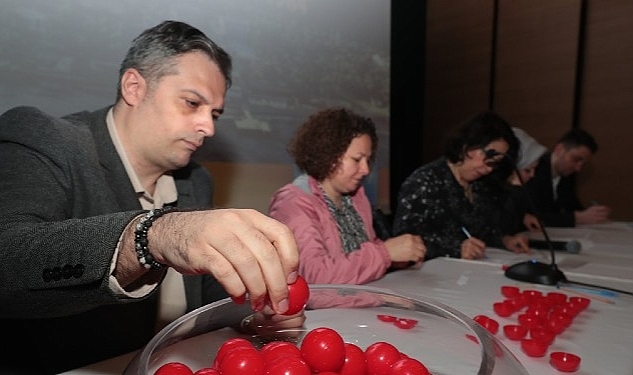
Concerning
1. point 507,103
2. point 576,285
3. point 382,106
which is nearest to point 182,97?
point 576,285

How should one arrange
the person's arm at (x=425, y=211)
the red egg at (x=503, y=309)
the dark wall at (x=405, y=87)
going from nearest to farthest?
the red egg at (x=503, y=309)
the person's arm at (x=425, y=211)
the dark wall at (x=405, y=87)

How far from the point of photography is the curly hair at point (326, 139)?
1.73m

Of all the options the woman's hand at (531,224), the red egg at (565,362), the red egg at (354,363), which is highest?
the red egg at (354,363)

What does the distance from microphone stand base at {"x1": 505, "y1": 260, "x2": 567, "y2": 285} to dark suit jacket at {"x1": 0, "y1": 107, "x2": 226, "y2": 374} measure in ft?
3.01

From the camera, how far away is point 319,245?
1.52 metres

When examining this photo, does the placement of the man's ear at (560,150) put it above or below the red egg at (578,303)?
above

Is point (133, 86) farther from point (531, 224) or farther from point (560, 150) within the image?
point (560, 150)

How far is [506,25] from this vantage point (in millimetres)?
4344

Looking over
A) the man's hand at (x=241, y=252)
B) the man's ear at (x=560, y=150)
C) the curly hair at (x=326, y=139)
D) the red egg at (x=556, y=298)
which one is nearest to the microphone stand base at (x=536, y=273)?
the red egg at (x=556, y=298)

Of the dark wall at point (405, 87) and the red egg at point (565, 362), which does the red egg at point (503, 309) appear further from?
the dark wall at point (405, 87)

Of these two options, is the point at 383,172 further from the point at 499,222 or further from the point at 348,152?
the point at 348,152

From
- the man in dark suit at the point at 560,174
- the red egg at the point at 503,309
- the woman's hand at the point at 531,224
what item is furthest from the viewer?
the man in dark suit at the point at 560,174

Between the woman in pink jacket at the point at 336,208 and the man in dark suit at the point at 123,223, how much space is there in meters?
0.30

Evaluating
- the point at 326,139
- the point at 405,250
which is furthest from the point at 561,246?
the point at 326,139
